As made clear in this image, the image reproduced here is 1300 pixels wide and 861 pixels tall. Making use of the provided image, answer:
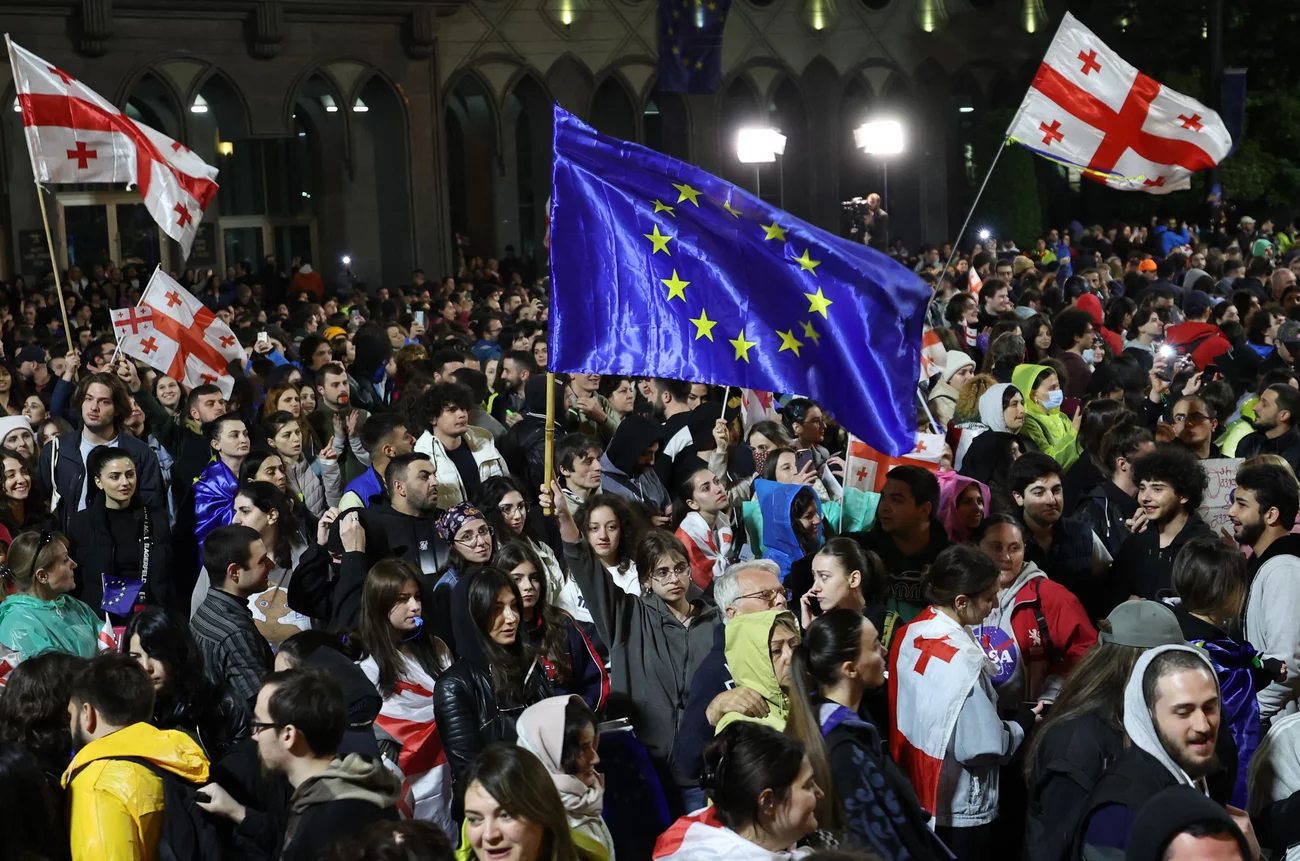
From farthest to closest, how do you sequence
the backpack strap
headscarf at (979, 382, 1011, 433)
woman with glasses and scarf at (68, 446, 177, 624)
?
headscarf at (979, 382, 1011, 433)
woman with glasses and scarf at (68, 446, 177, 624)
the backpack strap

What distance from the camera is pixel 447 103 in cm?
2945

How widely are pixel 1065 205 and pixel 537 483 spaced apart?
1133 inches

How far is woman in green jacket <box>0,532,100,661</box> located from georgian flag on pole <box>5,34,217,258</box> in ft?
17.4

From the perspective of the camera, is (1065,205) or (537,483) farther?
(1065,205)

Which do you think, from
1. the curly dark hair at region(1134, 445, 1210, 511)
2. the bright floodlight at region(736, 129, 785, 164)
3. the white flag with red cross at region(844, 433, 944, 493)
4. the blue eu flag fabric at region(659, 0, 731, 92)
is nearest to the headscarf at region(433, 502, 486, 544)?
the white flag with red cross at region(844, 433, 944, 493)

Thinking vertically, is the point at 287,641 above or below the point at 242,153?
below

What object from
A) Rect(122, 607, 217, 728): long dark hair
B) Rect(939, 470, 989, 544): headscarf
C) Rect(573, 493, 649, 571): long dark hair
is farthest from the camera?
Rect(939, 470, 989, 544): headscarf

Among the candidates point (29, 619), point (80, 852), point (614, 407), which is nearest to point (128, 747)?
point (80, 852)

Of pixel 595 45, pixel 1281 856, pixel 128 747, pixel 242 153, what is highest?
pixel 595 45

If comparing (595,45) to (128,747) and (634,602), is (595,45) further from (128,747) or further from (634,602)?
(128,747)

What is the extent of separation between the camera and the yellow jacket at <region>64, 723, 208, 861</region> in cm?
431

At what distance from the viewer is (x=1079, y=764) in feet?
15.4

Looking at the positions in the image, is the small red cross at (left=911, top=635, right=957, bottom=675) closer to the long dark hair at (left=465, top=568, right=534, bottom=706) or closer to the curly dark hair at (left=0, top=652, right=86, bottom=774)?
the long dark hair at (left=465, top=568, right=534, bottom=706)

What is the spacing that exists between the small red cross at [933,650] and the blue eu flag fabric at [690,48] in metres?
24.5
